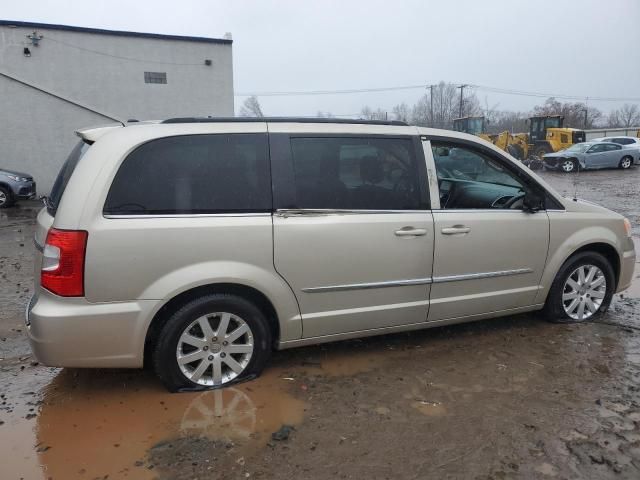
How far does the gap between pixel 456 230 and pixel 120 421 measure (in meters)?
2.69

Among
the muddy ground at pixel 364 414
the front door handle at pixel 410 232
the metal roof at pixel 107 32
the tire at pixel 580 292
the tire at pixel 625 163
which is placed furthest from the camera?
the tire at pixel 625 163

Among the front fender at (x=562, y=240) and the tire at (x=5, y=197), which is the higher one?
the front fender at (x=562, y=240)

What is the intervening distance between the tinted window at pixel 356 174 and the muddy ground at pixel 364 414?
1261mm

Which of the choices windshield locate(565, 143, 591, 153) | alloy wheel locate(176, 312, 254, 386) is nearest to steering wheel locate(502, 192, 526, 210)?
alloy wheel locate(176, 312, 254, 386)

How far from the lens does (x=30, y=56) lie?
49.6ft

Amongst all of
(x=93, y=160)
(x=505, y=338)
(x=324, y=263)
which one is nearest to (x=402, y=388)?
(x=324, y=263)

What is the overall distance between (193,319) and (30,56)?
50.8 feet

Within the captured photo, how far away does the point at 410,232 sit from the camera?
371 cm

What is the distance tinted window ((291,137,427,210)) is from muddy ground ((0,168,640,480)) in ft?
4.14

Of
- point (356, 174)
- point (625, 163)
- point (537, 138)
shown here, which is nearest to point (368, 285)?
point (356, 174)

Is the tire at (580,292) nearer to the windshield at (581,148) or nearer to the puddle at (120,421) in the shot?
the puddle at (120,421)

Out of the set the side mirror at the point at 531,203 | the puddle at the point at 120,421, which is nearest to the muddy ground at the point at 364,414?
the puddle at the point at 120,421

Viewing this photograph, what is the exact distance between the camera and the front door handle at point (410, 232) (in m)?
3.68

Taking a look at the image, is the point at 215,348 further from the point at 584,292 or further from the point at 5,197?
the point at 5,197
